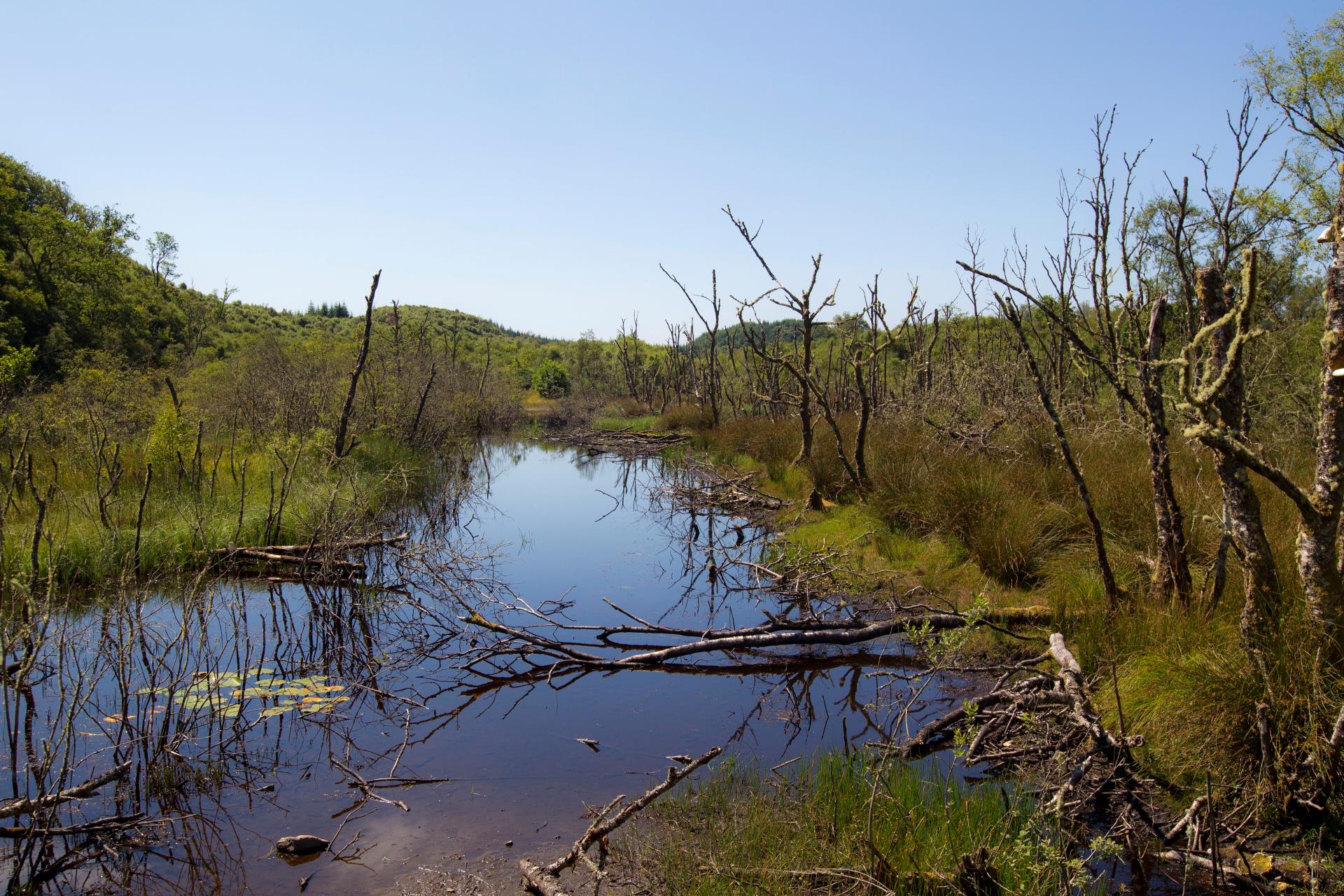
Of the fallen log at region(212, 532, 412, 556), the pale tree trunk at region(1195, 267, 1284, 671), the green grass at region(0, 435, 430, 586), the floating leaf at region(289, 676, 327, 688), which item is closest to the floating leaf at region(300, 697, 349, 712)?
the floating leaf at region(289, 676, 327, 688)

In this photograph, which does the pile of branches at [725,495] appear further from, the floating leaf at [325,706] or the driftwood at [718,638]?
the floating leaf at [325,706]

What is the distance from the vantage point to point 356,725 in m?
6.00

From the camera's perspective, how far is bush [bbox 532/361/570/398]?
2031 inches

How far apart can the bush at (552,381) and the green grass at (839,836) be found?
47323mm

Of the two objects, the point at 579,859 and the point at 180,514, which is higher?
the point at 180,514

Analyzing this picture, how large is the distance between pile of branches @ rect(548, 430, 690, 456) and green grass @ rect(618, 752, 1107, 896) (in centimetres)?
1912

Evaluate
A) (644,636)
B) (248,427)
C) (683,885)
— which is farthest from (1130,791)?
(248,427)

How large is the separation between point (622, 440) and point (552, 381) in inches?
1012

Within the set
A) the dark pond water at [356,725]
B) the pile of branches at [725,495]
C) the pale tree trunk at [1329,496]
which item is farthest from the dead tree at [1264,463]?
the pile of branches at [725,495]

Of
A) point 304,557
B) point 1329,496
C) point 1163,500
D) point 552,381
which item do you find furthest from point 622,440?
point 552,381

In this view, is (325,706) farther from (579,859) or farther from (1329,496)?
(1329,496)

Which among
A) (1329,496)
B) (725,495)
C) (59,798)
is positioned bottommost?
(59,798)

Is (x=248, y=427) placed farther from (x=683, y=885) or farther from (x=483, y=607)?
(x=683, y=885)

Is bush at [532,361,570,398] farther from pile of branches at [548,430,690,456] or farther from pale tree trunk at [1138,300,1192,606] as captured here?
pale tree trunk at [1138,300,1192,606]
